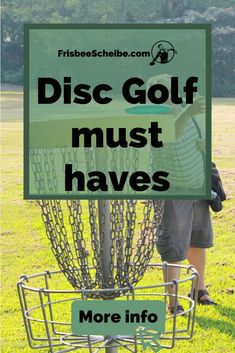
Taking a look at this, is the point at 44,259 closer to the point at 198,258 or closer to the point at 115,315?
the point at 198,258

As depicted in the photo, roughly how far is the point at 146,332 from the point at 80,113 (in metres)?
0.54

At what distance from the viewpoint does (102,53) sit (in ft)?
6.86

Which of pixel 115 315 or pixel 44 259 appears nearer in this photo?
pixel 115 315

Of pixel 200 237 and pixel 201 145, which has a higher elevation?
pixel 201 145

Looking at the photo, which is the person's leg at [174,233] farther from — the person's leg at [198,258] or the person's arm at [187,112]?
the person's arm at [187,112]

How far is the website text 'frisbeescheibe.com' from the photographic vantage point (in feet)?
6.84

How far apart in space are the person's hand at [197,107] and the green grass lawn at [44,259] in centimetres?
249

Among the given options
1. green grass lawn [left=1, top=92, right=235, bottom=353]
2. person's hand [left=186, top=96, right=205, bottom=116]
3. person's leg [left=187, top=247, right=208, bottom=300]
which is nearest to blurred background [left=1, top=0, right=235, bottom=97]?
green grass lawn [left=1, top=92, right=235, bottom=353]

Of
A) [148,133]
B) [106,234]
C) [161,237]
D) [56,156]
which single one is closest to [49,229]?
[106,234]

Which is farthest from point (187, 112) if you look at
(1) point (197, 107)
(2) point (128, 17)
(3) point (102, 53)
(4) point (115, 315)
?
(2) point (128, 17)

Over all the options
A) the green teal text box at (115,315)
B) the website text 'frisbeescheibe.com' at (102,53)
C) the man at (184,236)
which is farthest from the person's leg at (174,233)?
the website text 'frisbeescheibe.com' at (102,53)

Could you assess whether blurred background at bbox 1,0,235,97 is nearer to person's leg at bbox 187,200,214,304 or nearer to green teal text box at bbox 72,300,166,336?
person's leg at bbox 187,200,214,304

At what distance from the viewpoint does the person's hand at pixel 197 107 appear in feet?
6.90

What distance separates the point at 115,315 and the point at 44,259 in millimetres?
4764
